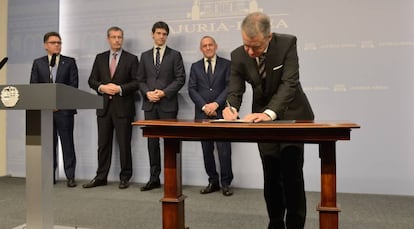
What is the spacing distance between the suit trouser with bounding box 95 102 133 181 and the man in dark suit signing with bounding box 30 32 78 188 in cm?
34

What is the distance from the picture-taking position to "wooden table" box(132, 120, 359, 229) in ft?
6.28

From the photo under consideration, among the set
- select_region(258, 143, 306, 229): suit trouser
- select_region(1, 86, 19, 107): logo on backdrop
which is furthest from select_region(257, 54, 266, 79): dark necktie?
select_region(1, 86, 19, 107): logo on backdrop

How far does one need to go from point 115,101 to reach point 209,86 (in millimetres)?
1083

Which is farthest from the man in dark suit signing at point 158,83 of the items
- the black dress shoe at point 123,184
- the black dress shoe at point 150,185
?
the black dress shoe at point 123,184

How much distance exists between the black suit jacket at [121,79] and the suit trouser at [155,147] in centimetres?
29

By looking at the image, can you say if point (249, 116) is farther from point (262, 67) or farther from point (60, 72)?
point (60, 72)

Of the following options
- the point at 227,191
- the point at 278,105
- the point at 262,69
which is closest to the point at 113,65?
the point at 227,191

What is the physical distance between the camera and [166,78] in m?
4.44

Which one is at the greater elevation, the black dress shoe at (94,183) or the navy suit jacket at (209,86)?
the navy suit jacket at (209,86)

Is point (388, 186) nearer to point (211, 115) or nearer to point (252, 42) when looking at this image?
point (211, 115)

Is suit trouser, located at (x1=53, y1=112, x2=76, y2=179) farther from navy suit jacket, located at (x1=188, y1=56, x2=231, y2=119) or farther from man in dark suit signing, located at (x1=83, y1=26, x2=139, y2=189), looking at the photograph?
navy suit jacket, located at (x1=188, y1=56, x2=231, y2=119)

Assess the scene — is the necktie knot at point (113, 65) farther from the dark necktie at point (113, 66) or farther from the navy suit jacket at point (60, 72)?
A: the navy suit jacket at point (60, 72)

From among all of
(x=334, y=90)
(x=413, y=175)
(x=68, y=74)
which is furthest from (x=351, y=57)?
(x=68, y=74)

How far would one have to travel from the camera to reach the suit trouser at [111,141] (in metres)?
4.57
